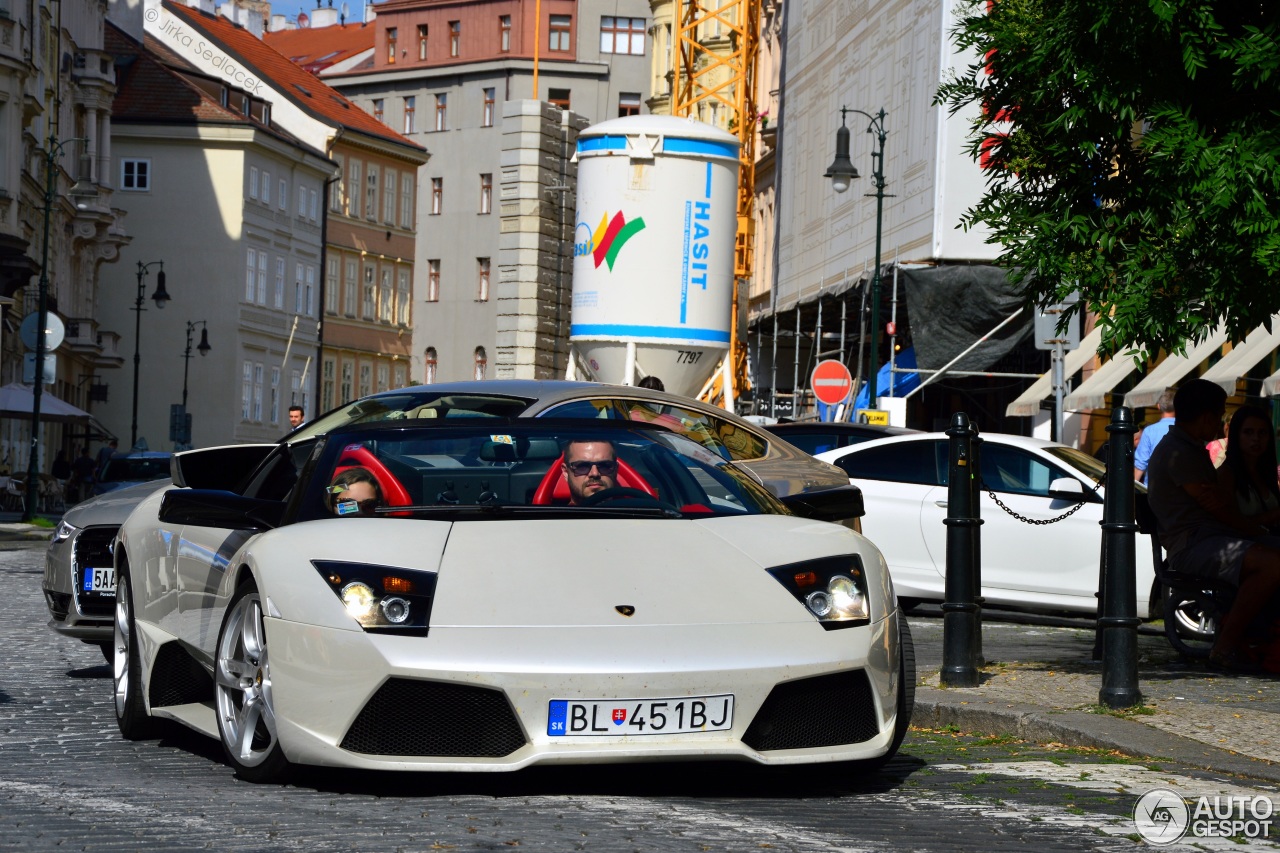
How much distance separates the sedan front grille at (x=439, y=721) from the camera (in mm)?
6426

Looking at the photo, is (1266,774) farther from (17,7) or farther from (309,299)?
(309,299)

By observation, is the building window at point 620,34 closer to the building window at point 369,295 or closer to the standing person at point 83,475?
the building window at point 369,295

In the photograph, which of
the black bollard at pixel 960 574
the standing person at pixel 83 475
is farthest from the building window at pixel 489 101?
the black bollard at pixel 960 574

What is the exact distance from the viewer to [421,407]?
1113 cm

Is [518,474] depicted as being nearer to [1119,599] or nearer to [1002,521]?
[1119,599]

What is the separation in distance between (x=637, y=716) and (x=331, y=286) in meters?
88.9

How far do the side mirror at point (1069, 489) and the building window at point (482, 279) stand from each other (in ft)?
306

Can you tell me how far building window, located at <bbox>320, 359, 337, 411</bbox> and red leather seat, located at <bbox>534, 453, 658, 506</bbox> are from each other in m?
85.7

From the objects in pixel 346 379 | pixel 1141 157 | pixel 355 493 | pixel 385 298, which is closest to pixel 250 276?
pixel 346 379

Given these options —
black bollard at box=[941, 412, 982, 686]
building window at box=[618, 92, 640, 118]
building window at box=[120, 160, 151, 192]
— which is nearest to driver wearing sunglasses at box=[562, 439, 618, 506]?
black bollard at box=[941, 412, 982, 686]

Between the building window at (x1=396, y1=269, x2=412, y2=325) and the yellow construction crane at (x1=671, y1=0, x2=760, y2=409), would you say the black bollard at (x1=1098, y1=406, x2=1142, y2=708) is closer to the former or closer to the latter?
the yellow construction crane at (x1=671, y1=0, x2=760, y2=409)

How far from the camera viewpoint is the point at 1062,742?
28.3 feet

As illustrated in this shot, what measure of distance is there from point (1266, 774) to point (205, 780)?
3.54 meters

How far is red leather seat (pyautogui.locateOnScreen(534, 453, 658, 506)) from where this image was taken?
297 inches
